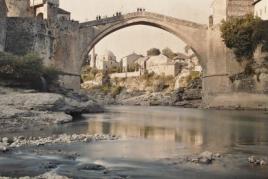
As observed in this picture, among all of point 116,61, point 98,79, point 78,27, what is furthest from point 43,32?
point 116,61

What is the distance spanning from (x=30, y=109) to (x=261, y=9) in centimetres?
3389

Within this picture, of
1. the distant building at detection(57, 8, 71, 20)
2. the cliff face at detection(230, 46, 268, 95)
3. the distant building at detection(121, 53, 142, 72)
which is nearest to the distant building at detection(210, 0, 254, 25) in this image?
the cliff face at detection(230, 46, 268, 95)

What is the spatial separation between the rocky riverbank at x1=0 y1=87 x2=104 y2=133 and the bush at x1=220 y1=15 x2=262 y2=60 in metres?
Answer: 21.9

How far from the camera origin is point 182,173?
13.7 meters

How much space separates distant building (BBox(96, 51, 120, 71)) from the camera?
419 ft

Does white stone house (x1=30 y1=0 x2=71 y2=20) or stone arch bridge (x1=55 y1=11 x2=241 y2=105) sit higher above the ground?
white stone house (x1=30 y1=0 x2=71 y2=20)

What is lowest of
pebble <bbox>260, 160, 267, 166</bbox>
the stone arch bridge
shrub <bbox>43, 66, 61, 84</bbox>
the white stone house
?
pebble <bbox>260, 160, 267, 166</bbox>

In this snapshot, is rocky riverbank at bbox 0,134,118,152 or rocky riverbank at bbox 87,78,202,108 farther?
rocky riverbank at bbox 87,78,202,108

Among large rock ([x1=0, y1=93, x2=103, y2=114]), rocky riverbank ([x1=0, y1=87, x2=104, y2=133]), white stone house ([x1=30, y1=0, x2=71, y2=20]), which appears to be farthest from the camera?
white stone house ([x1=30, y1=0, x2=71, y2=20])

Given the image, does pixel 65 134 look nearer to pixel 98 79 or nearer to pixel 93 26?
pixel 93 26

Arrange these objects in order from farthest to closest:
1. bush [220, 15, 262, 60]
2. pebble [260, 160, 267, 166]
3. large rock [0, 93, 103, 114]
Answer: bush [220, 15, 262, 60]
large rock [0, 93, 103, 114]
pebble [260, 160, 267, 166]

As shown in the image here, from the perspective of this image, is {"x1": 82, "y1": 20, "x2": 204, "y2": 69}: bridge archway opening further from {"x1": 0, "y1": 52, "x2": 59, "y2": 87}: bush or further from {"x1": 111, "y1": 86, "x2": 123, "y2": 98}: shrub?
{"x1": 111, "y1": 86, "x2": 123, "y2": 98}: shrub

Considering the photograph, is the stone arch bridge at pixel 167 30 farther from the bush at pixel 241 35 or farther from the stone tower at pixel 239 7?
the bush at pixel 241 35

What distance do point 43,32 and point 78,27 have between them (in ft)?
24.7
